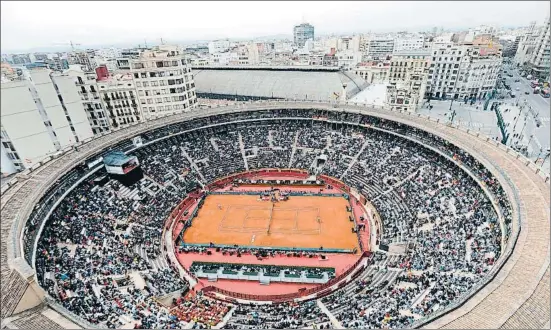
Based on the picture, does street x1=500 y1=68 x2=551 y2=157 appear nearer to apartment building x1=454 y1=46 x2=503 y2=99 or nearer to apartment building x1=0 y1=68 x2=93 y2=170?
apartment building x1=454 y1=46 x2=503 y2=99

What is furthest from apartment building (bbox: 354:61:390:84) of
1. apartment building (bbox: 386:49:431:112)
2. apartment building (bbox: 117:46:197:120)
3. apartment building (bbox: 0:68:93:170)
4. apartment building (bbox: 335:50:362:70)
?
apartment building (bbox: 0:68:93:170)

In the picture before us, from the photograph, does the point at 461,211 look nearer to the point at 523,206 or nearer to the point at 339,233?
the point at 523,206

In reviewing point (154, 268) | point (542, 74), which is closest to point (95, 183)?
point (154, 268)

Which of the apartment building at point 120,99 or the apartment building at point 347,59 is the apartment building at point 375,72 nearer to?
the apartment building at point 347,59

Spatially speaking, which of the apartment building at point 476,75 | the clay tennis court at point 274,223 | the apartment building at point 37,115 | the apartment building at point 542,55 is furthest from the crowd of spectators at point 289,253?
the apartment building at point 542,55

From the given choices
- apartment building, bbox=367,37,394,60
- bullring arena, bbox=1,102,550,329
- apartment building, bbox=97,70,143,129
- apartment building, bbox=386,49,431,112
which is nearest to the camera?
bullring arena, bbox=1,102,550,329

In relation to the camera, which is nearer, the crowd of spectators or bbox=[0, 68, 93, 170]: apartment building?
the crowd of spectators

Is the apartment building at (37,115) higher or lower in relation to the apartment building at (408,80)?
higher

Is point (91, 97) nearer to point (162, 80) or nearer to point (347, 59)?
point (162, 80)
